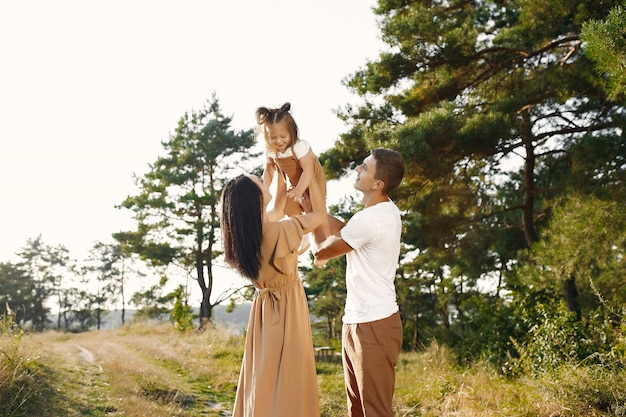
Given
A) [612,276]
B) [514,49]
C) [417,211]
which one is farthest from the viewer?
[612,276]

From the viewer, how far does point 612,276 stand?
11680 millimetres

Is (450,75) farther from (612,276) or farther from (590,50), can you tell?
(612,276)

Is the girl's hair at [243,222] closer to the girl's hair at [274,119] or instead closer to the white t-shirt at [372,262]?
the white t-shirt at [372,262]

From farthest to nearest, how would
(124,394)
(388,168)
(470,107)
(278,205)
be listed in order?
1. (470,107)
2. (124,394)
3. (278,205)
4. (388,168)

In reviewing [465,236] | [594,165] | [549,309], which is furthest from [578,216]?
[465,236]

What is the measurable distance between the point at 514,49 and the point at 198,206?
694 inches

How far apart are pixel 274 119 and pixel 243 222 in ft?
4.93

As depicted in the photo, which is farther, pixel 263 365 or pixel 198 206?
pixel 198 206

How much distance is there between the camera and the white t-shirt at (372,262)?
299 cm

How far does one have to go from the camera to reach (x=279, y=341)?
3164mm

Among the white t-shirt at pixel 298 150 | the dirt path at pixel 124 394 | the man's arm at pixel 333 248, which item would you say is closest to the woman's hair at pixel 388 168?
the man's arm at pixel 333 248

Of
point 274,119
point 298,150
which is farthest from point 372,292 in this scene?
point 274,119

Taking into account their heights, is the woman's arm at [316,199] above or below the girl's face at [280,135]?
below

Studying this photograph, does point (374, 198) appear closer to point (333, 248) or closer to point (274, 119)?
point (333, 248)
